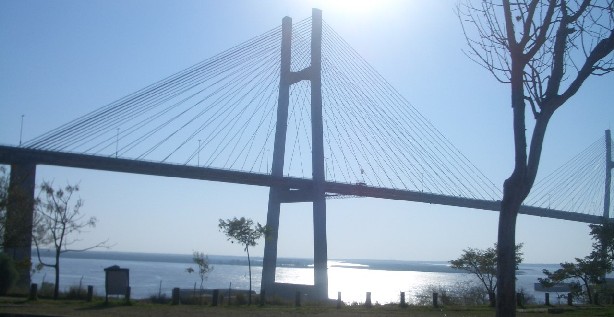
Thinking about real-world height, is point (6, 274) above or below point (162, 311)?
above

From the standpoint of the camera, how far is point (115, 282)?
74.1ft

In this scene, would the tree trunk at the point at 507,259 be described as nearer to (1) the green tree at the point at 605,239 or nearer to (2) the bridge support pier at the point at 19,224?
(2) the bridge support pier at the point at 19,224

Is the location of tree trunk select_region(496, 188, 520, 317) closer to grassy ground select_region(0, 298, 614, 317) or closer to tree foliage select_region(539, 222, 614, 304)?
grassy ground select_region(0, 298, 614, 317)

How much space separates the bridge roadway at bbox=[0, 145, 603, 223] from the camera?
3659 cm

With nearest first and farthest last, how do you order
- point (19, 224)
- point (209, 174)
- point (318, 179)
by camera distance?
point (19, 224) → point (318, 179) → point (209, 174)

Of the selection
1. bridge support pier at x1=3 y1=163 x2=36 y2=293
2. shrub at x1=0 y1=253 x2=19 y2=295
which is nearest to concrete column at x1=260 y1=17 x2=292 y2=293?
bridge support pier at x1=3 y1=163 x2=36 y2=293

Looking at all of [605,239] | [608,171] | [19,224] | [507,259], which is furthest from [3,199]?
[608,171]

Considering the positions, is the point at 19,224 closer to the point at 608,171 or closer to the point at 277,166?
the point at 277,166

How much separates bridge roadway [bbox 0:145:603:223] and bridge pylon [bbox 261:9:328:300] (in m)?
0.52

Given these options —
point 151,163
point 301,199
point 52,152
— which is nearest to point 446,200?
point 301,199

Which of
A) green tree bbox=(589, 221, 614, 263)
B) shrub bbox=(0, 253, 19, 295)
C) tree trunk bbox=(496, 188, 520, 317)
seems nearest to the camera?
tree trunk bbox=(496, 188, 520, 317)

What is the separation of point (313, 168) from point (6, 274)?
17.7 m

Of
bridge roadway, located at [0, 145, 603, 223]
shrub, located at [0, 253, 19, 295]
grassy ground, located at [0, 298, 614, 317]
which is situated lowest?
grassy ground, located at [0, 298, 614, 317]

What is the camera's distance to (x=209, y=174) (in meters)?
41.5
